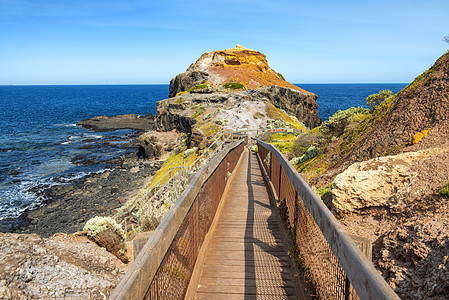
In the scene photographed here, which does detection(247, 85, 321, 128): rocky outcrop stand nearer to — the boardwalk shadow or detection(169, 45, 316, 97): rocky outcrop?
detection(169, 45, 316, 97): rocky outcrop

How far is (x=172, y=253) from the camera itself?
302cm

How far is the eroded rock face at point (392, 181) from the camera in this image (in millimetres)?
4891

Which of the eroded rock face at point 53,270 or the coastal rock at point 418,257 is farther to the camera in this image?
the eroded rock face at point 53,270

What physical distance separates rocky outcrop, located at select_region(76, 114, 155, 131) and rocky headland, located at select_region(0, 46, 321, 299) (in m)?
0.21

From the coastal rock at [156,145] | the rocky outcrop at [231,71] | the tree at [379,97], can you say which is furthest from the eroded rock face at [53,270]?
the rocky outcrop at [231,71]

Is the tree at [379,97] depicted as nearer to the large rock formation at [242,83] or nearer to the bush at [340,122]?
the bush at [340,122]

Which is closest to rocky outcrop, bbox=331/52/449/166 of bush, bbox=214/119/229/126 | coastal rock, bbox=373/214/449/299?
coastal rock, bbox=373/214/449/299

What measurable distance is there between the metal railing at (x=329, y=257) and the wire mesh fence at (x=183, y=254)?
55.1 inches

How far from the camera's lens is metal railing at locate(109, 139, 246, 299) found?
193 centimetres

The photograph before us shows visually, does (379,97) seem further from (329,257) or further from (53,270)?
(53,270)

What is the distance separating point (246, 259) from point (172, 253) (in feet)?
6.90

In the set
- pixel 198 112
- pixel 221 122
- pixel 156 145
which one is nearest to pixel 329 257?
pixel 221 122

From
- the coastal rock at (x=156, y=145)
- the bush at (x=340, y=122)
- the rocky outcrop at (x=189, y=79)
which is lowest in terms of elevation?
the coastal rock at (x=156, y=145)

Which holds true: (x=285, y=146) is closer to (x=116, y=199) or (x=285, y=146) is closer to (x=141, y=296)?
(x=116, y=199)
